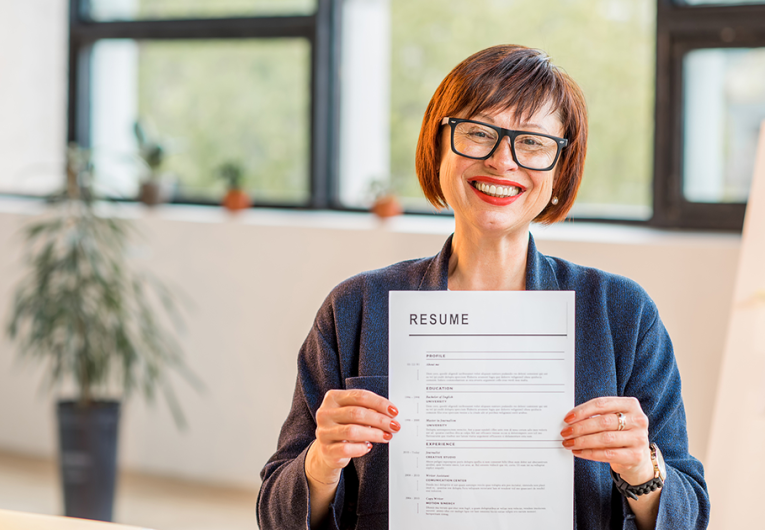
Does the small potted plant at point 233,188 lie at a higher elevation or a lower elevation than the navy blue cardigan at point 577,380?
higher

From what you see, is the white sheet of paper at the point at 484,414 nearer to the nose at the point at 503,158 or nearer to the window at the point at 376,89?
the nose at the point at 503,158

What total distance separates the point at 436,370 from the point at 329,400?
5.9 inches

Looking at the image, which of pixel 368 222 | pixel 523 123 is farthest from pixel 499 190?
pixel 368 222

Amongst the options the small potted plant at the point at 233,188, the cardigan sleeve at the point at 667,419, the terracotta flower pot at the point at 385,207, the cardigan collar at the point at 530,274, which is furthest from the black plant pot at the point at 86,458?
the cardigan sleeve at the point at 667,419

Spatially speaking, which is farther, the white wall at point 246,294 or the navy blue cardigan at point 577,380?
the white wall at point 246,294

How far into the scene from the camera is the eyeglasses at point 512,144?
46.1 inches

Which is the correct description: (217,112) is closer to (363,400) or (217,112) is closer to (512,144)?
(512,144)

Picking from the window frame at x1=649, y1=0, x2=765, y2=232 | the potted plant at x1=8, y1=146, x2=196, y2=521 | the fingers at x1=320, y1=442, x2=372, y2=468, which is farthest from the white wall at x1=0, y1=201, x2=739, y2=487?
the fingers at x1=320, y1=442, x2=372, y2=468

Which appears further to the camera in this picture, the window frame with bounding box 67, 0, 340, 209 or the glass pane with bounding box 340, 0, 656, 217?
the window frame with bounding box 67, 0, 340, 209

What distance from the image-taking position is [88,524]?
1247 mm

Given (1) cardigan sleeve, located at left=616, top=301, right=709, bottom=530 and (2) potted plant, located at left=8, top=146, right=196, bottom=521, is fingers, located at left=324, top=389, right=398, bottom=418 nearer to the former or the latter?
(1) cardigan sleeve, located at left=616, top=301, right=709, bottom=530

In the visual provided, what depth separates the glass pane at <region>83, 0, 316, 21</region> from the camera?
11.8 feet

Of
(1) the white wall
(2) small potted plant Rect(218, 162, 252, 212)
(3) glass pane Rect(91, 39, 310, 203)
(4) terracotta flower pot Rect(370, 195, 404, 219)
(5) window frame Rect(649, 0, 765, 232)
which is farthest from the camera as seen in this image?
(3) glass pane Rect(91, 39, 310, 203)

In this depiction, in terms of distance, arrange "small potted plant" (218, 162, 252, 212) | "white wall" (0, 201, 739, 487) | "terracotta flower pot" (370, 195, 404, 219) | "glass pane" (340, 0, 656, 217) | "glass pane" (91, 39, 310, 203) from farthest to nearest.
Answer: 1. "glass pane" (91, 39, 310, 203)
2. "small potted plant" (218, 162, 252, 212)
3. "terracotta flower pot" (370, 195, 404, 219)
4. "white wall" (0, 201, 739, 487)
5. "glass pane" (340, 0, 656, 217)
